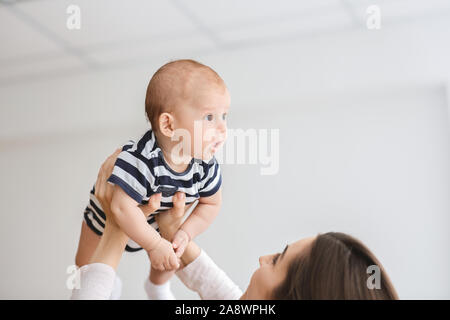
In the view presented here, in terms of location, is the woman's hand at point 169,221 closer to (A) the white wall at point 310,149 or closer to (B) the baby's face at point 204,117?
(B) the baby's face at point 204,117

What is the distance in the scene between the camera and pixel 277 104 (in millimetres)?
1148

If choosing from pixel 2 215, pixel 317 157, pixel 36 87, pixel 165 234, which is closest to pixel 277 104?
pixel 317 157

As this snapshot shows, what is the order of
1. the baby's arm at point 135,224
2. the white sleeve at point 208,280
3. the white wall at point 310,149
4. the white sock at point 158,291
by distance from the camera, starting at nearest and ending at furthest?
the baby's arm at point 135,224, the white sleeve at point 208,280, the white sock at point 158,291, the white wall at point 310,149

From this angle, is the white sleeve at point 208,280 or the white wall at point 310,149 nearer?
the white sleeve at point 208,280

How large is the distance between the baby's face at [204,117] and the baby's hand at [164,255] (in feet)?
0.46

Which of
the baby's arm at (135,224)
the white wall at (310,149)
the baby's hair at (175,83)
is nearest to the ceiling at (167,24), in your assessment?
the white wall at (310,149)

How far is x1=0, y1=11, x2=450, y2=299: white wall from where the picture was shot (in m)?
1.10

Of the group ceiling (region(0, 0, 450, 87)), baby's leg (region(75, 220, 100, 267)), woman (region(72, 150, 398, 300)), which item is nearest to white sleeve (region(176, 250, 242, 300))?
woman (region(72, 150, 398, 300))

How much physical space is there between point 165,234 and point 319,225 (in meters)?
0.42

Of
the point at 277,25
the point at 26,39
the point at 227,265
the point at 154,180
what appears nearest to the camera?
the point at 154,180

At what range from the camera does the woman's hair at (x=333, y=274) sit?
732mm

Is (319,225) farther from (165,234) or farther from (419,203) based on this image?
(165,234)

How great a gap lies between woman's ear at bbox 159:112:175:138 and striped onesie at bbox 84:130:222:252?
0.09 feet

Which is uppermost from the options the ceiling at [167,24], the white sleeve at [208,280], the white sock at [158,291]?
the ceiling at [167,24]
